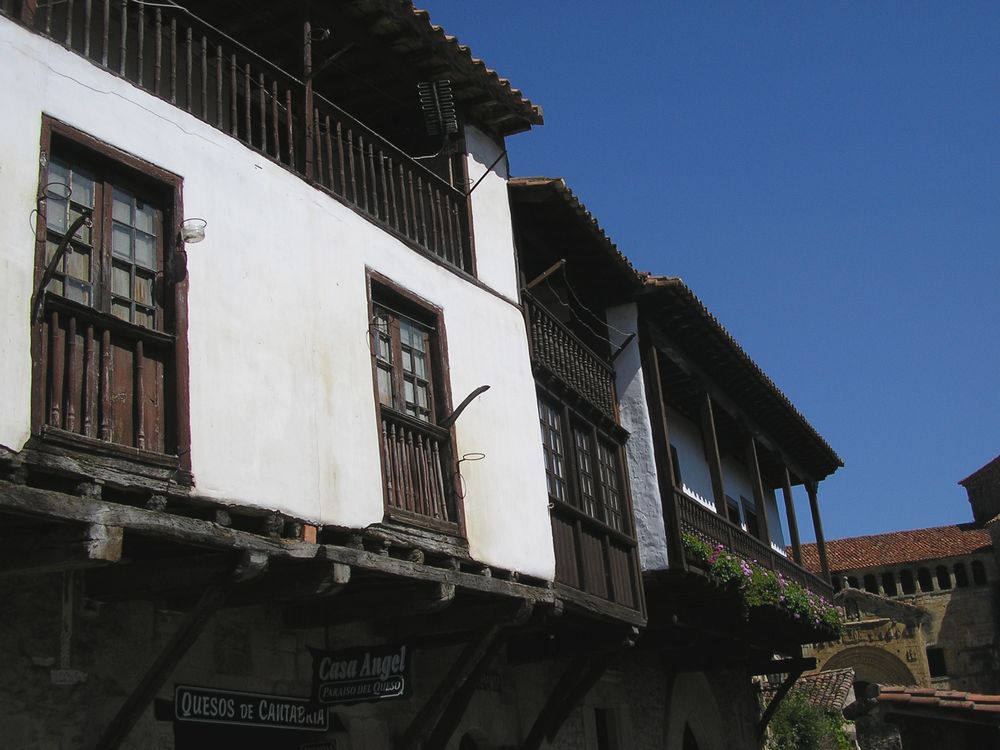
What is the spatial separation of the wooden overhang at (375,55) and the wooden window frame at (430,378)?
1.73 metres

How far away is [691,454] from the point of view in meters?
17.8

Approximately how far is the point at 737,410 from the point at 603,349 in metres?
3.68

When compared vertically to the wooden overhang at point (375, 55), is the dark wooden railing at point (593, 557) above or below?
below

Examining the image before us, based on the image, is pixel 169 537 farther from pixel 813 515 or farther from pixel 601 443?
pixel 813 515

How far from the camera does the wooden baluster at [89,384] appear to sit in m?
6.34

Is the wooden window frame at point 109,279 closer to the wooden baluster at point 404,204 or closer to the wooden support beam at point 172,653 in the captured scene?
the wooden support beam at point 172,653

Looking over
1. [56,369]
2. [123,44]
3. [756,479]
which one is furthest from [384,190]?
[756,479]

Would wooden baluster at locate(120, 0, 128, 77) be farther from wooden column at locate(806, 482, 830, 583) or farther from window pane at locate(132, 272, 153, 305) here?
wooden column at locate(806, 482, 830, 583)

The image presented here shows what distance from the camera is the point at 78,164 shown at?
6.94 metres

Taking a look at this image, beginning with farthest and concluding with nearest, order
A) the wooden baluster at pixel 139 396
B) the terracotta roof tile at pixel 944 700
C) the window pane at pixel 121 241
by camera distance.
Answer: the terracotta roof tile at pixel 944 700 → the window pane at pixel 121 241 → the wooden baluster at pixel 139 396

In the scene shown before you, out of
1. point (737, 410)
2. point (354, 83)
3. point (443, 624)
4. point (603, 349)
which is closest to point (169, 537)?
point (443, 624)

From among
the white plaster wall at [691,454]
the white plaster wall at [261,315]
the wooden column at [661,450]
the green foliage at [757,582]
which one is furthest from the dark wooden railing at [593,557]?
the white plaster wall at [691,454]

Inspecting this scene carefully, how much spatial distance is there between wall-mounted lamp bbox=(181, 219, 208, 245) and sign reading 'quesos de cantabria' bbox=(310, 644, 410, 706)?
3159 millimetres

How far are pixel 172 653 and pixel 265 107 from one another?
13.1ft
